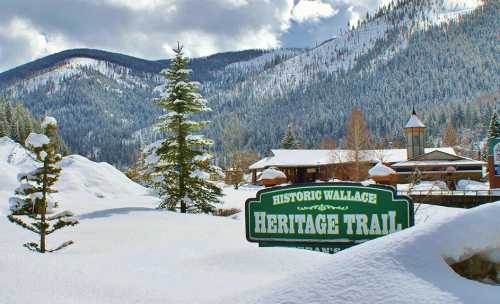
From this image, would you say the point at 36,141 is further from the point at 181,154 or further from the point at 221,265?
the point at 181,154

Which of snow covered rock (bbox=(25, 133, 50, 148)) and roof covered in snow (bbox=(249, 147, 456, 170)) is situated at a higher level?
snow covered rock (bbox=(25, 133, 50, 148))

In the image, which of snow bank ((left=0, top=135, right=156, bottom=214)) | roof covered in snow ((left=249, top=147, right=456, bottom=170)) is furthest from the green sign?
roof covered in snow ((left=249, top=147, right=456, bottom=170))

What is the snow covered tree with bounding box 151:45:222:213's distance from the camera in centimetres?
2114

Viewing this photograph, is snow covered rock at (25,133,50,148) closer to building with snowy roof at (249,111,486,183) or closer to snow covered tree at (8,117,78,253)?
snow covered tree at (8,117,78,253)

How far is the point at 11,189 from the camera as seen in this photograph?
24219 mm

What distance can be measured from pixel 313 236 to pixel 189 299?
4059 millimetres

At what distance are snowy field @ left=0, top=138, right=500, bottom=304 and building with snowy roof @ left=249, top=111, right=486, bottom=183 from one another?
31.3 meters

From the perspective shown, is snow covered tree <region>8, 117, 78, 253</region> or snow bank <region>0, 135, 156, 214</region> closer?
snow covered tree <region>8, 117, 78, 253</region>

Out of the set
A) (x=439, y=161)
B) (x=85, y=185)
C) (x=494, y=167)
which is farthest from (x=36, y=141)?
(x=439, y=161)

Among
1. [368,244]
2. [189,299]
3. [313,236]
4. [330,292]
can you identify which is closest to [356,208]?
[313,236]

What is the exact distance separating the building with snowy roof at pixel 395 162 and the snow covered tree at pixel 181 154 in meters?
23.8

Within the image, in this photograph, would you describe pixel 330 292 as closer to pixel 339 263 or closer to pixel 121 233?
pixel 339 263

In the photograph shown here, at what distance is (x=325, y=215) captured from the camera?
945 centimetres

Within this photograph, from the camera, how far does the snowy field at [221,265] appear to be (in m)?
3.47
